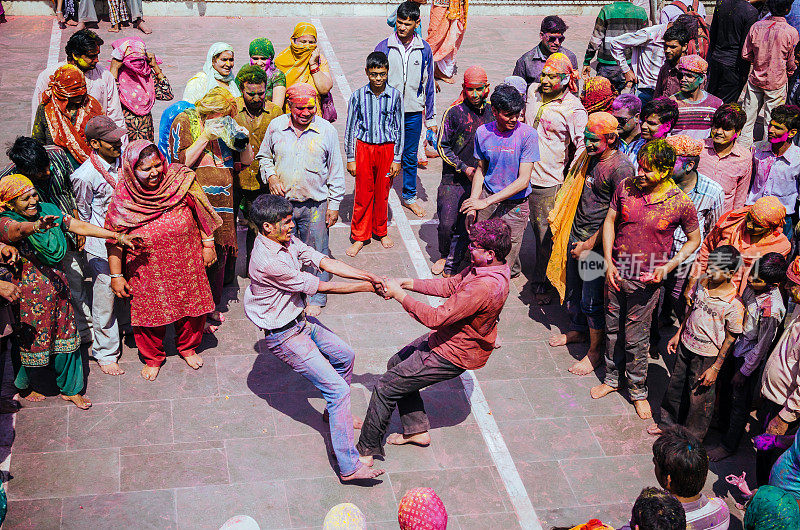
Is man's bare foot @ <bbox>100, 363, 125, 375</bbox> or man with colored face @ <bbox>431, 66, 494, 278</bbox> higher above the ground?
man with colored face @ <bbox>431, 66, 494, 278</bbox>

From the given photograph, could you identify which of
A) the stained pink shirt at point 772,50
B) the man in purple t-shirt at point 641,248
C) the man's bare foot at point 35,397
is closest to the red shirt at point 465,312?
the man in purple t-shirt at point 641,248

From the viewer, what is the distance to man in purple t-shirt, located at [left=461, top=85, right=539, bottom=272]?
719 centimetres

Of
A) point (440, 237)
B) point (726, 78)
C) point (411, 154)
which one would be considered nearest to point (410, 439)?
point (440, 237)

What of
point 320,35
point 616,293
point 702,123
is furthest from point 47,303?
point 320,35

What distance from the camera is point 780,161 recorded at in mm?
7383

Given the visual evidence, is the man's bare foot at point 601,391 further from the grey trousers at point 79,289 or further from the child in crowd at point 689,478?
the grey trousers at point 79,289

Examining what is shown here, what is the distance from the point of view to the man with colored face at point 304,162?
7.09 m

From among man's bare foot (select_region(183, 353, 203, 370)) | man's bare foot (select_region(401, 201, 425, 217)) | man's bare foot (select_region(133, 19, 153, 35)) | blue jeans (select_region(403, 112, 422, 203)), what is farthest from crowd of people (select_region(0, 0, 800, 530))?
A: man's bare foot (select_region(133, 19, 153, 35))

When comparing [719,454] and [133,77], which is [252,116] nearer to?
[133,77]

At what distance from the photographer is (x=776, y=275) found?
5.39 meters

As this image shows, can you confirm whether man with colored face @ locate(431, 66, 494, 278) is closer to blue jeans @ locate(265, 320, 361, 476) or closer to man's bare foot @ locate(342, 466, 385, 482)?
blue jeans @ locate(265, 320, 361, 476)

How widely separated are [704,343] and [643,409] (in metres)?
0.93

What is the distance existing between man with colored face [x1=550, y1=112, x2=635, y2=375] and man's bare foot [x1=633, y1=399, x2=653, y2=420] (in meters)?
0.57

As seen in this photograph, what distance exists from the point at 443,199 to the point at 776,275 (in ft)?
11.7
